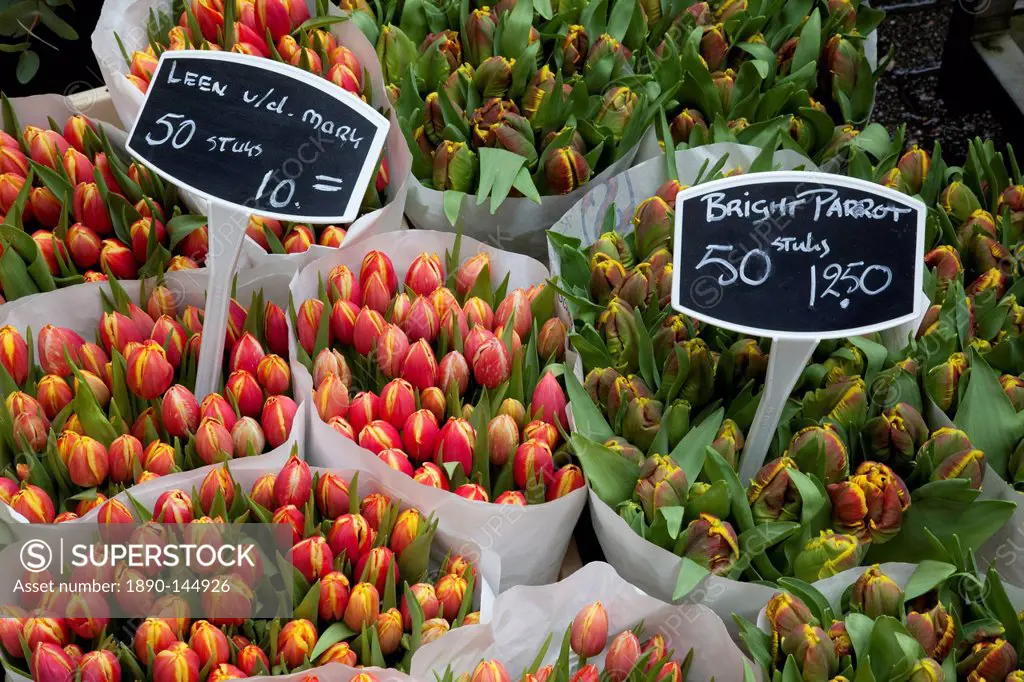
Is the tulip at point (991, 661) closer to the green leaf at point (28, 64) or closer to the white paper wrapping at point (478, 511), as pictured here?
the white paper wrapping at point (478, 511)

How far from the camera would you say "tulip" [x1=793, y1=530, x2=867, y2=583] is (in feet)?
3.45

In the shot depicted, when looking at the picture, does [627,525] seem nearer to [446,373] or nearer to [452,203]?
[446,373]

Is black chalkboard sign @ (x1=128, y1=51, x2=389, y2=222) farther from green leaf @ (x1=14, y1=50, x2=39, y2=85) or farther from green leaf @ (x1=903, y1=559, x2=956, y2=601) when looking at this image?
green leaf @ (x1=14, y1=50, x2=39, y2=85)

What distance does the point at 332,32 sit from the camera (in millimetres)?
1662

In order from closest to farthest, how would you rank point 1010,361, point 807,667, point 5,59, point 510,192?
1. point 807,667
2. point 1010,361
3. point 510,192
4. point 5,59

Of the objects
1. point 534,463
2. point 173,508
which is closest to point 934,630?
point 534,463

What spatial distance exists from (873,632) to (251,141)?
0.80 metres

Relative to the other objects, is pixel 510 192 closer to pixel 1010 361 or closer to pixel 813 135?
pixel 813 135

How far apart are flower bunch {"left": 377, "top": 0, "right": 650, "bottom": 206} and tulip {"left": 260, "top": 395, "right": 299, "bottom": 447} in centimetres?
42

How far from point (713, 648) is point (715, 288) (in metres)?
0.36

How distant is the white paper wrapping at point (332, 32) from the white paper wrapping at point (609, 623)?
57 cm

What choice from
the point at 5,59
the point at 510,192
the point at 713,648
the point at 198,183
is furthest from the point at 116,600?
the point at 5,59

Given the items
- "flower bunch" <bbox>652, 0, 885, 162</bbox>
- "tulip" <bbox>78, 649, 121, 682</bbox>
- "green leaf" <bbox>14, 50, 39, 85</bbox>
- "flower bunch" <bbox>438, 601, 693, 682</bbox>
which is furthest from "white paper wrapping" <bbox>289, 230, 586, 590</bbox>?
"green leaf" <bbox>14, 50, 39, 85</bbox>

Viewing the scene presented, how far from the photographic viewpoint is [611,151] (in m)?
1.54
